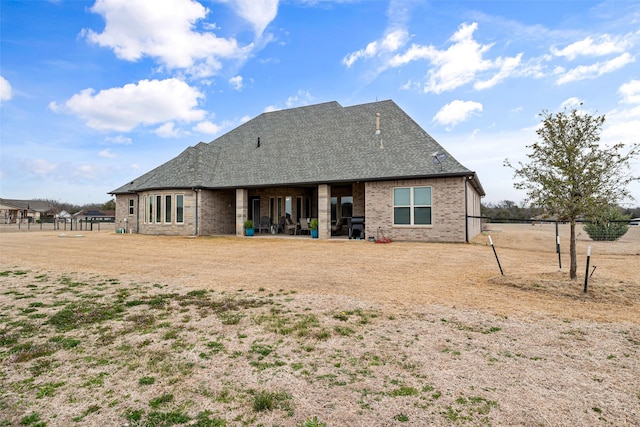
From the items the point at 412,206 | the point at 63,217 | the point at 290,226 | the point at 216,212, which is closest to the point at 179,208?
the point at 216,212

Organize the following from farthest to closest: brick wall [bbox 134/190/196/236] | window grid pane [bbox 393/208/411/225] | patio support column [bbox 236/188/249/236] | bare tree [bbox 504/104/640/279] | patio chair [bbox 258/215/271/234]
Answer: patio chair [bbox 258/215/271/234]
patio support column [bbox 236/188/249/236]
brick wall [bbox 134/190/196/236]
window grid pane [bbox 393/208/411/225]
bare tree [bbox 504/104/640/279]

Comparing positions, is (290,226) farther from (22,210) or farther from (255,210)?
(22,210)

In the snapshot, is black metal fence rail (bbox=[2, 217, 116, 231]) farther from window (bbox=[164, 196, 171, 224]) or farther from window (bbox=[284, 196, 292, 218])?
window (bbox=[284, 196, 292, 218])

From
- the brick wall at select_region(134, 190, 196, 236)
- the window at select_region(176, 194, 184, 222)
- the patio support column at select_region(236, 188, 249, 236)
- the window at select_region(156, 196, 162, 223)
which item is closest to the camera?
the brick wall at select_region(134, 190, 196, 236)

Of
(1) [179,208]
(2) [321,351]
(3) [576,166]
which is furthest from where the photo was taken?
(1) [179,208]

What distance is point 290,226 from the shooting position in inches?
803

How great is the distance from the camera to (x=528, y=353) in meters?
3.32

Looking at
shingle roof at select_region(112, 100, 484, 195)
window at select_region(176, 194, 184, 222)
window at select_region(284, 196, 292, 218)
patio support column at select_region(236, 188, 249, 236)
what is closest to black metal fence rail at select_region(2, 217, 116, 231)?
shingle roof at select_region(112, 100, 484, 195)

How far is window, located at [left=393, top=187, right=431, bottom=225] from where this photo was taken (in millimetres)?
15219

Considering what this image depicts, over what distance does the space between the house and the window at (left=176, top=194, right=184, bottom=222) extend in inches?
2.4

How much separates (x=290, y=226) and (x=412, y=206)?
8245 millimetres

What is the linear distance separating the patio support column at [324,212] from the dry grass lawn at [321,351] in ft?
33.9

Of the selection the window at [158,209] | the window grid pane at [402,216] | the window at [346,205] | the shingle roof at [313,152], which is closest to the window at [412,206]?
the window grid pane at [402,216]

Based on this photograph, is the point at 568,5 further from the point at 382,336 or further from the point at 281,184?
the point at 281,184
